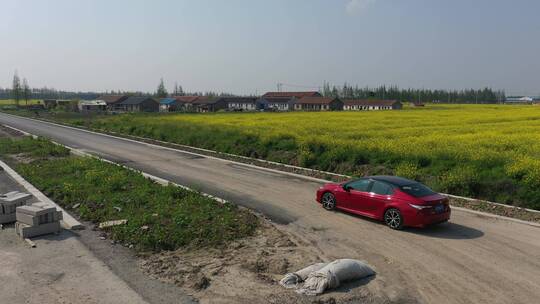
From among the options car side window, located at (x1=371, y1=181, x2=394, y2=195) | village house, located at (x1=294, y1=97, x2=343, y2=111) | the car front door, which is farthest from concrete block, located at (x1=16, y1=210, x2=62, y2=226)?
village house, located at (x1=294, y1=97, x2=343, y2=111)

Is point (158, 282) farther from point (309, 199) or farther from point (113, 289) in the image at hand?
point (309, 199)

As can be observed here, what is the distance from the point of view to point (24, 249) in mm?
10352

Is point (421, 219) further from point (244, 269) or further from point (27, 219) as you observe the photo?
point (27, 219)

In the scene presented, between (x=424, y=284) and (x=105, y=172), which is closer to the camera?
(x=424, y=284)

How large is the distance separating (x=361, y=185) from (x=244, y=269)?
542 centimetres

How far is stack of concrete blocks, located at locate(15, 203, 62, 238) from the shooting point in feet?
35.9

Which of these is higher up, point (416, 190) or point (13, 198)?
point (416, 190)

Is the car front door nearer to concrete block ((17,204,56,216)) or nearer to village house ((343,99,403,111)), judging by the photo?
concrete block ((17,204,56,216))

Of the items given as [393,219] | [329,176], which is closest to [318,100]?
[329,176]

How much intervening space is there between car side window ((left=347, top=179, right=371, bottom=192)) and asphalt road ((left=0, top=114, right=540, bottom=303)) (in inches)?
33.0

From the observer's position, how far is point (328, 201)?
14273 millimetres

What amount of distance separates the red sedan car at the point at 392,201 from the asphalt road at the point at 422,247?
30 cm

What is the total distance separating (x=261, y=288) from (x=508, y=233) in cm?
710

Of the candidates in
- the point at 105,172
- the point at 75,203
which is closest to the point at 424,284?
the point at 75,203
